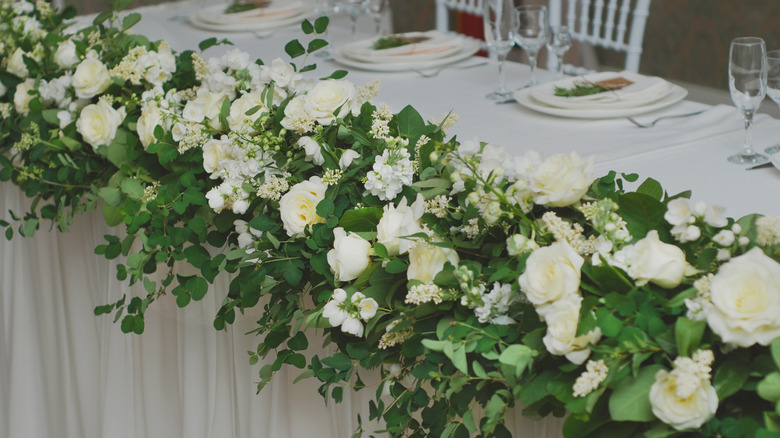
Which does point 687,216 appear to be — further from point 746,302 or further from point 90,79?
point 90,79

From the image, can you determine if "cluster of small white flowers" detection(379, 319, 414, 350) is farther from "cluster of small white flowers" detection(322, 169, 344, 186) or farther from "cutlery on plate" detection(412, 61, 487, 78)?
"cutlery on plate" detection(412, 61, 487, 78)

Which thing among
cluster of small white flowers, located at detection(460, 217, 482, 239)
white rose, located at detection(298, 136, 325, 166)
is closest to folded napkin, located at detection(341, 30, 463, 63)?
white rose, located at detection(298, 136, 325, 166)

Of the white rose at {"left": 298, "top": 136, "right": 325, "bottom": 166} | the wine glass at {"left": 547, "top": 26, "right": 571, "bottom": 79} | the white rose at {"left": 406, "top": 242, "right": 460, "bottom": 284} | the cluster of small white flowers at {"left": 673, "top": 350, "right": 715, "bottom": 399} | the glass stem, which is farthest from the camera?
the wine glass at {"left": 547, "top": 26, "right": 571, "bottom": 79}

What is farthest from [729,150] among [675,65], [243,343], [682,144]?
[675,65]

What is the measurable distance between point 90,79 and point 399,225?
812 mm

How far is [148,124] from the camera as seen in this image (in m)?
1.30

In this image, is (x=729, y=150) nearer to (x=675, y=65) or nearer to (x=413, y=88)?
A: (x=413, y=88)

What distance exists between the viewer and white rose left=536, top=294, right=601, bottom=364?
70 centimetres

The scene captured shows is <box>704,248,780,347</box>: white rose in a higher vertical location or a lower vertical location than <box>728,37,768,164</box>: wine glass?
lower

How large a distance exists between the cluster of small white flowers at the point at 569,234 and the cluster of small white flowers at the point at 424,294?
0.39 feet

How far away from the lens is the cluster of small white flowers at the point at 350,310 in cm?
87

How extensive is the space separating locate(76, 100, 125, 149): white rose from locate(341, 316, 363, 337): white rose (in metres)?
0.69

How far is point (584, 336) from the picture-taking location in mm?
693

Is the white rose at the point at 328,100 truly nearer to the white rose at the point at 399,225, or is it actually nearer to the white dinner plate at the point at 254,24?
the white rose at the point at 399,225
